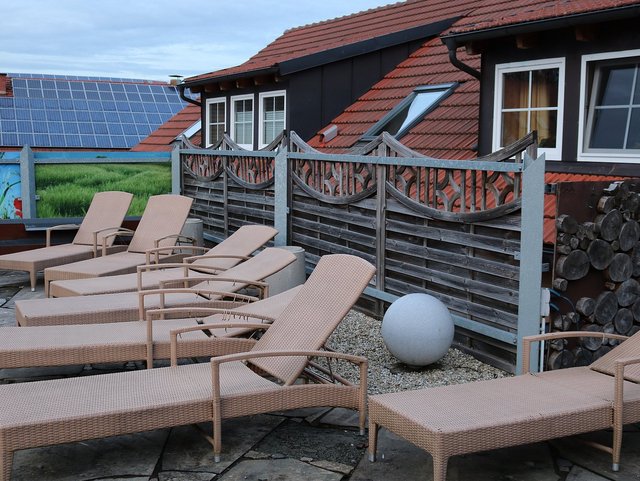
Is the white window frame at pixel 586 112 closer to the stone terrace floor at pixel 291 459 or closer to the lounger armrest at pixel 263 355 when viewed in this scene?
the stone terrace floor at pixel 291 459

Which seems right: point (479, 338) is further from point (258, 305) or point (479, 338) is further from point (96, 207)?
point (96, 207)

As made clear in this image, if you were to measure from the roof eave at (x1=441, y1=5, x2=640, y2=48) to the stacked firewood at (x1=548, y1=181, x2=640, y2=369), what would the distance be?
7.54 feet

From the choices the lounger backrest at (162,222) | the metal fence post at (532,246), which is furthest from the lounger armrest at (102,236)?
the metal fence post at (532,246)

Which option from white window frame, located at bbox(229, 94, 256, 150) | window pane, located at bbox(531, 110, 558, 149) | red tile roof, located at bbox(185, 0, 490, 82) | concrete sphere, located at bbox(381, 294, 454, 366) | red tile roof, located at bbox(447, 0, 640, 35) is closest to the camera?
concrete sphere, located at bbox(381, 294, 454, 366)

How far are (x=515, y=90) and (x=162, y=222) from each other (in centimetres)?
483

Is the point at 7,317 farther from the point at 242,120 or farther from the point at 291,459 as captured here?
the point at 242,120

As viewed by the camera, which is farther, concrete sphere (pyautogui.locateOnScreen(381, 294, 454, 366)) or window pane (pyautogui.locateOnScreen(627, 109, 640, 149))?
window pane (pyautogui.locateOnScreen(627, 109, 640, 149))

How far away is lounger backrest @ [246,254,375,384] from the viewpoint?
5.16m

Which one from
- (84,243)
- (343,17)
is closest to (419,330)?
(84,243)

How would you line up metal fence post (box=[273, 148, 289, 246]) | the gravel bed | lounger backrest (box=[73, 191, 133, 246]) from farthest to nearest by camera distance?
lounger backrest (box=[73, 191, 133, 246]), metal fence post (box=[273, 148, 289, 246]), the gravel bed

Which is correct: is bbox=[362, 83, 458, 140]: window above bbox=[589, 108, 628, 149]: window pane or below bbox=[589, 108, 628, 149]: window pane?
above

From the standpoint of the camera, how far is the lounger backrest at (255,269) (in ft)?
24.8

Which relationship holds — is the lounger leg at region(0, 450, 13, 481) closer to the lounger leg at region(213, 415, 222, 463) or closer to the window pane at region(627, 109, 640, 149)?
the lounger leg at region(213, 415, 222, 463)

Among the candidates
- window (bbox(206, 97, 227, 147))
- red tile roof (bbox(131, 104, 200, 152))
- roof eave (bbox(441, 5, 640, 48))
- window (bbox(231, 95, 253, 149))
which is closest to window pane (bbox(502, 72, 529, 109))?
roof eave (bbox(441, 5, 640, 48))
